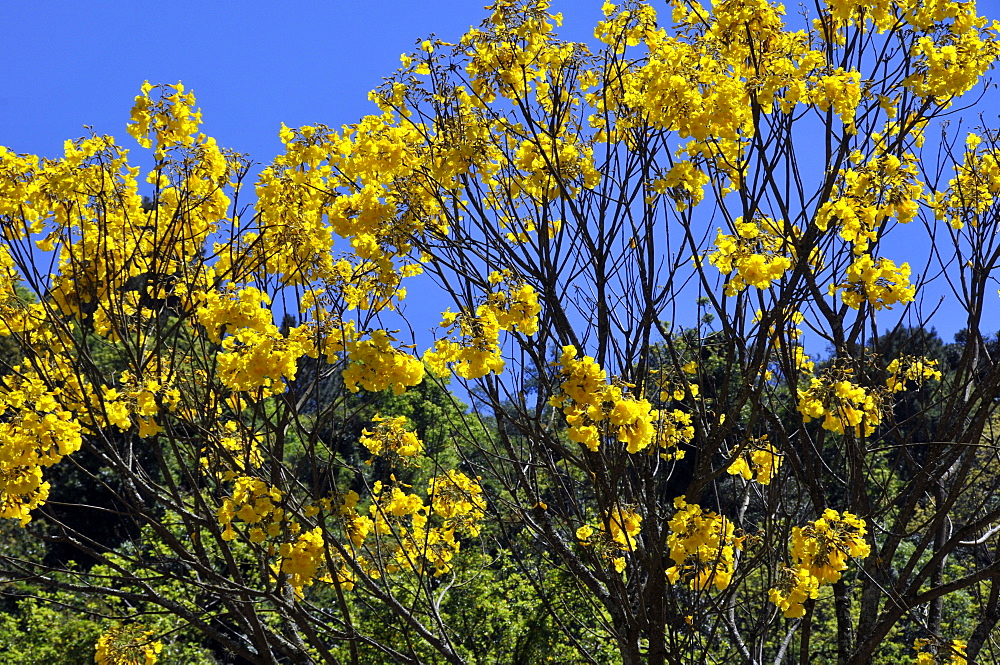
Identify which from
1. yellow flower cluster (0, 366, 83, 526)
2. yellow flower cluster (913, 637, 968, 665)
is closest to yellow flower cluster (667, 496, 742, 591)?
yellow flower cluster (913, 637, 968, 665)

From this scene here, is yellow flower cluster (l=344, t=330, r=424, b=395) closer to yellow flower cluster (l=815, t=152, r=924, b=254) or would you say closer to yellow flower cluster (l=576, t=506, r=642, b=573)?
yellow flower cluster (l=576, t=506, r=642, b=573)

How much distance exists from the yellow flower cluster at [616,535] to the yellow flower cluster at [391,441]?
1334mm

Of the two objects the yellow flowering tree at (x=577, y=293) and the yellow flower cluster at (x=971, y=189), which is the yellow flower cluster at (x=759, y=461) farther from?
the yellow flower cluster at (x=971, y=189)

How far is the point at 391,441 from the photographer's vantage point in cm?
527

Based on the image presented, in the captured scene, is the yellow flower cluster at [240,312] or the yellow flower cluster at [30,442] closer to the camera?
the yellow flower cluster at [240,312]

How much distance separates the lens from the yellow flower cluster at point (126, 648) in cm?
510

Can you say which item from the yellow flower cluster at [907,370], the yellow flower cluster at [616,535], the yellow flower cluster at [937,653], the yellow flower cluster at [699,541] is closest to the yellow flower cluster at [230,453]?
the yellow flower cluster at [616,535]

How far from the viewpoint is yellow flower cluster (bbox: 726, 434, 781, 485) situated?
4.00 m

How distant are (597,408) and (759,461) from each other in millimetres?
1481

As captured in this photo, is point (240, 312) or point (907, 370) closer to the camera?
point (240, 312)

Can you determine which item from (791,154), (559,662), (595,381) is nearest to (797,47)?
(791,154)

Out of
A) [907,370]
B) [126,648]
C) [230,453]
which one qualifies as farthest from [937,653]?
[126,648]

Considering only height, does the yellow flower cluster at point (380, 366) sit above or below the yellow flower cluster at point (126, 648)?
above

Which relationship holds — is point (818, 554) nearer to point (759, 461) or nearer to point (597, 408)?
point (759, 461)
